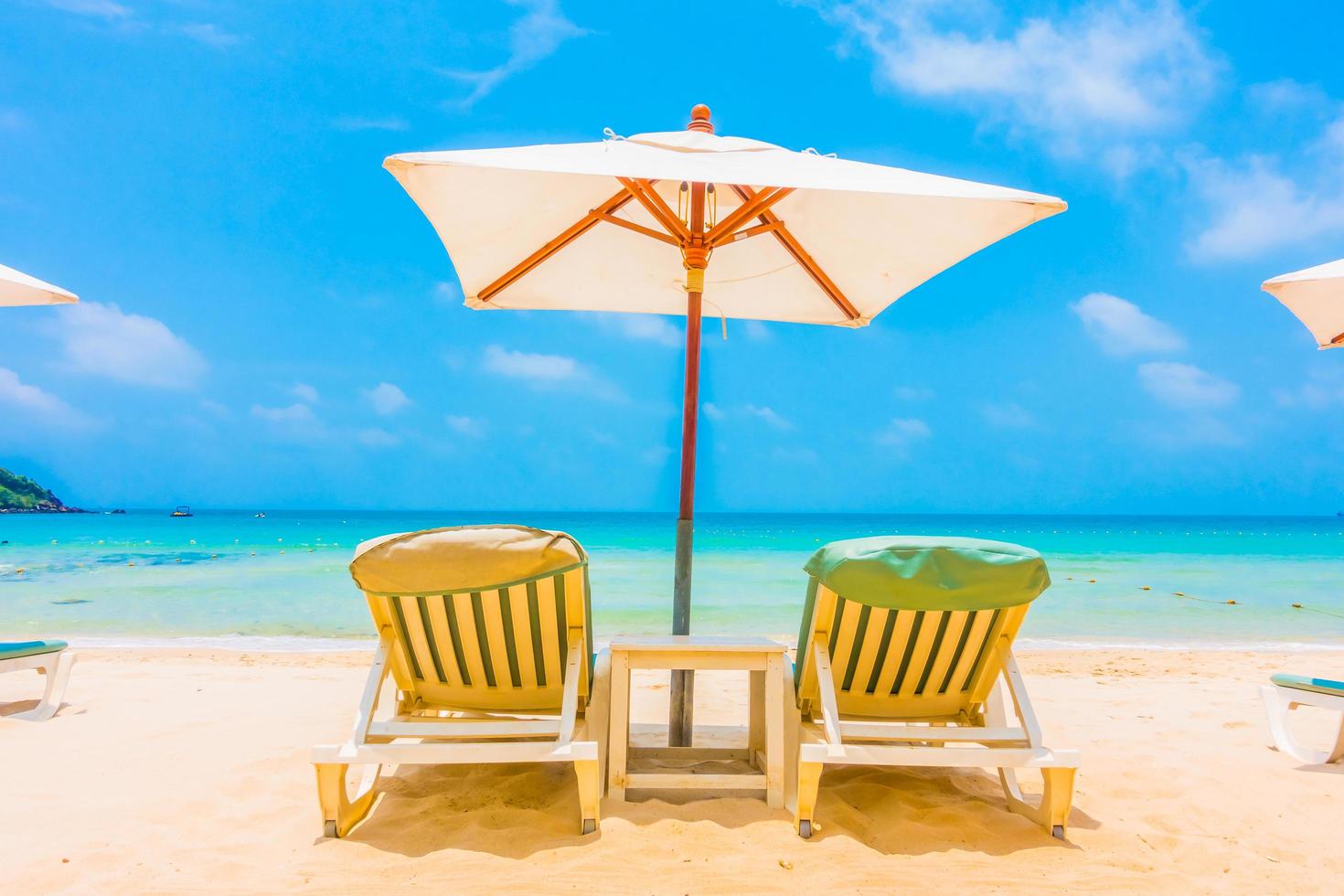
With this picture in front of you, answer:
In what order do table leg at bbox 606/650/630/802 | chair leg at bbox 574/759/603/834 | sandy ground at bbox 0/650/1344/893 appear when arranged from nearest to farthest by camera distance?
sandy ground at bbox 0/650/1344/893, chair leg at bbox 574/759/603/834, table leg at bbox 606/650/630/802

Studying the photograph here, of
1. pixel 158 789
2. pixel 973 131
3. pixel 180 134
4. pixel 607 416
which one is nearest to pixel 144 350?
pixel 180 134

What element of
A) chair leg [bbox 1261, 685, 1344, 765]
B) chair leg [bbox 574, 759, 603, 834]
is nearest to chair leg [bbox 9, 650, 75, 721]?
chair leg [bbox 574, 759, 603, 834]

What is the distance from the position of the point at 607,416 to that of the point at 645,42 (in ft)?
115

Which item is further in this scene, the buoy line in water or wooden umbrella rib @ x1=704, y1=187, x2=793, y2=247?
the buoy line in water

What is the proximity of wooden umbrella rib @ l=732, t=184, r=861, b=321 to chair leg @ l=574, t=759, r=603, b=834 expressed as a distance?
216 centimetres

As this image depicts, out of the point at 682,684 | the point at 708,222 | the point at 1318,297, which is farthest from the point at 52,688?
the point at 1318,297

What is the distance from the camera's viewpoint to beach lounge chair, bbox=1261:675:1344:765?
3.33 meters

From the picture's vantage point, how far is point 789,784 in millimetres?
2605

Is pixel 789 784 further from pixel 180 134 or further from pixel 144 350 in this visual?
pixel 144 350

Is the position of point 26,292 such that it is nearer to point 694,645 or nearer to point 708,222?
point 708,222

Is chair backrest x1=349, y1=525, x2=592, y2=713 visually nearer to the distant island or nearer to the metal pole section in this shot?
the metal pole section

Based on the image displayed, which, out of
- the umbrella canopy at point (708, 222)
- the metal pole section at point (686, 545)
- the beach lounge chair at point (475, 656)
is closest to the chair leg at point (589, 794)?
the beach lounge chair at point (475, 656)

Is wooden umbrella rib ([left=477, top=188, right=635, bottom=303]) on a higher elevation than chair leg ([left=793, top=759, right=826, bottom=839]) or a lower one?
higher

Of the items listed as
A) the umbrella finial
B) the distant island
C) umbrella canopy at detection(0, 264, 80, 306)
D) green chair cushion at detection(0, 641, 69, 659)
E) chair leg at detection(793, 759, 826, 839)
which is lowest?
the distant island
